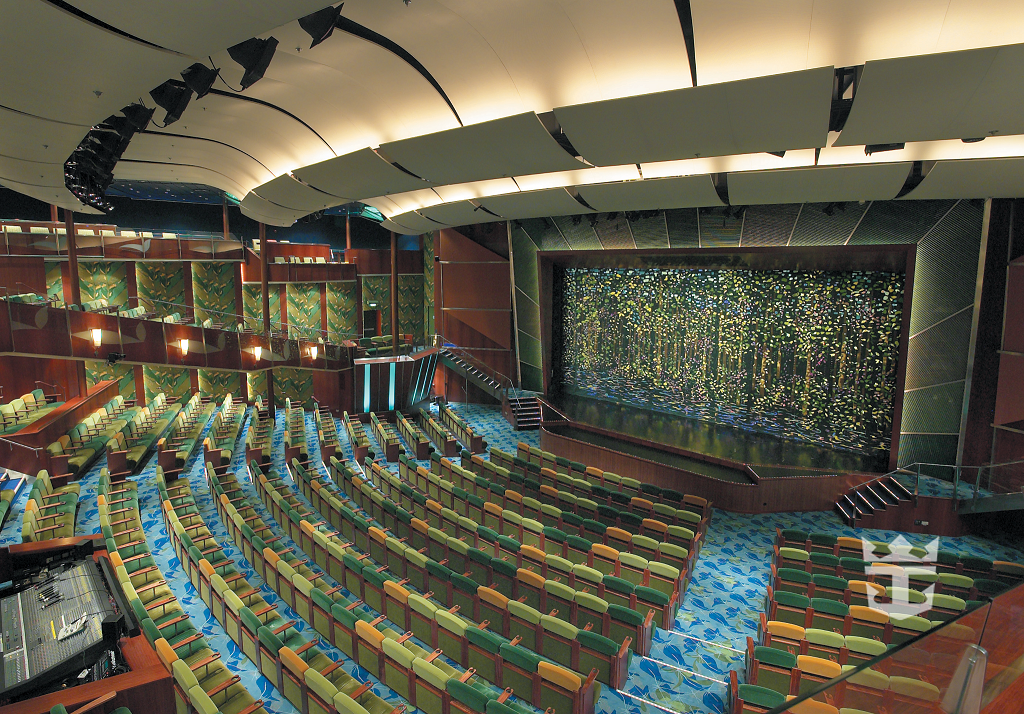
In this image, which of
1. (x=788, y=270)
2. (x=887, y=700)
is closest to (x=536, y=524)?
(x=887, y=700)

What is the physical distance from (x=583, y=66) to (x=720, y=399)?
9.00m

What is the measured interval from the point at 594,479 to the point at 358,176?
668cm

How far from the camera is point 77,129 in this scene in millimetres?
4289

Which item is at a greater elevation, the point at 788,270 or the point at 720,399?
the point at 788,270

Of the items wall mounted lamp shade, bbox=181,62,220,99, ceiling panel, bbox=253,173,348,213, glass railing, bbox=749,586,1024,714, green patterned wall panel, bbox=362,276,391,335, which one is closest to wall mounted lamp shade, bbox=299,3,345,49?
wall mounted lamp shade, bbox=181,62,220,99

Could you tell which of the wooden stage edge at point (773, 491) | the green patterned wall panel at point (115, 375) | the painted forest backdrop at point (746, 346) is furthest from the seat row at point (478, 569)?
the green patterned wall panel at point (115, 375)

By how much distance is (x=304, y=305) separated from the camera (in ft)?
59.2

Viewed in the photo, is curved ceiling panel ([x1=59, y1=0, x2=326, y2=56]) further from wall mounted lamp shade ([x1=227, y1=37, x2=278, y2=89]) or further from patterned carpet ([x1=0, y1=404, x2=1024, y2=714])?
patterned carpet ([x1=0, y1=404, x2=1024, y2=714])

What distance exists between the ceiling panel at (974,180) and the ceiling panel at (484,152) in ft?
15.7

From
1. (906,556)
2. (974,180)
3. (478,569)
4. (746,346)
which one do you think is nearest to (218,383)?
(478,569)

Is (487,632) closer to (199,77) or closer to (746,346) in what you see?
(199,77)

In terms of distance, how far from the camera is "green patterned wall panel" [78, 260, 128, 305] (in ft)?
47.1

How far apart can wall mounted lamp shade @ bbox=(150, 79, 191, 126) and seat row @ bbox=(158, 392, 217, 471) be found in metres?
7.07

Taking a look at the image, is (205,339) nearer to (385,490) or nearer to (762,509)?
(385,490)
